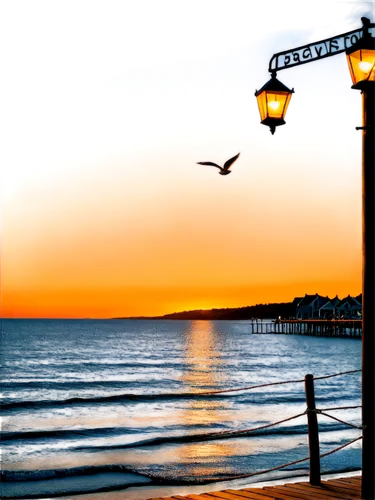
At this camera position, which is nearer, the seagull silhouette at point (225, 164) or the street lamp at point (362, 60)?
the street lamp at point (362, 60)

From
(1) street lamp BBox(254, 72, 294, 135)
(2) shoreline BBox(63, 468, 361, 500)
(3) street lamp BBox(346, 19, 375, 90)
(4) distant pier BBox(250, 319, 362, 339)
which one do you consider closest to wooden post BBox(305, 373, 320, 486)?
(1) street lamp BBox(254, 72, 294, 135)

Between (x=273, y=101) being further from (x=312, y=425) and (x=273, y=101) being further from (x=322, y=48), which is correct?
(x=312, y=425)

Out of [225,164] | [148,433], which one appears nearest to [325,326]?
[148,433]

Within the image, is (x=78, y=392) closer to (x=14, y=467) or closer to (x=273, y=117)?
(x=14, y=467)

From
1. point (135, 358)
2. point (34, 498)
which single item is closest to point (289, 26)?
point (34, 498)

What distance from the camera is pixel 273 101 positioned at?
17.5 ft

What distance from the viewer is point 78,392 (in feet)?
106

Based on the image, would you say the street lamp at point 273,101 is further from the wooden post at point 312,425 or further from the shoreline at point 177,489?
the shoreline at point 177,489

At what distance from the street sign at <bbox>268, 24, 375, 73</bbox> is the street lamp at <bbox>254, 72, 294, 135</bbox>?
0.20 metres

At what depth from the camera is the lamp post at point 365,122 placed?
4.96m

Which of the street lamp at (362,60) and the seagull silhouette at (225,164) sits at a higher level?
the street lamp at (362,60)

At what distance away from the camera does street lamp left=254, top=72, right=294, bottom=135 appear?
5277 mm

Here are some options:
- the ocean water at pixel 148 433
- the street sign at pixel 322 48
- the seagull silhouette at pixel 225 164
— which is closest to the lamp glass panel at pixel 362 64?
the street sign at pixel 322 48

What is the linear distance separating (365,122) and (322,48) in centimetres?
74
